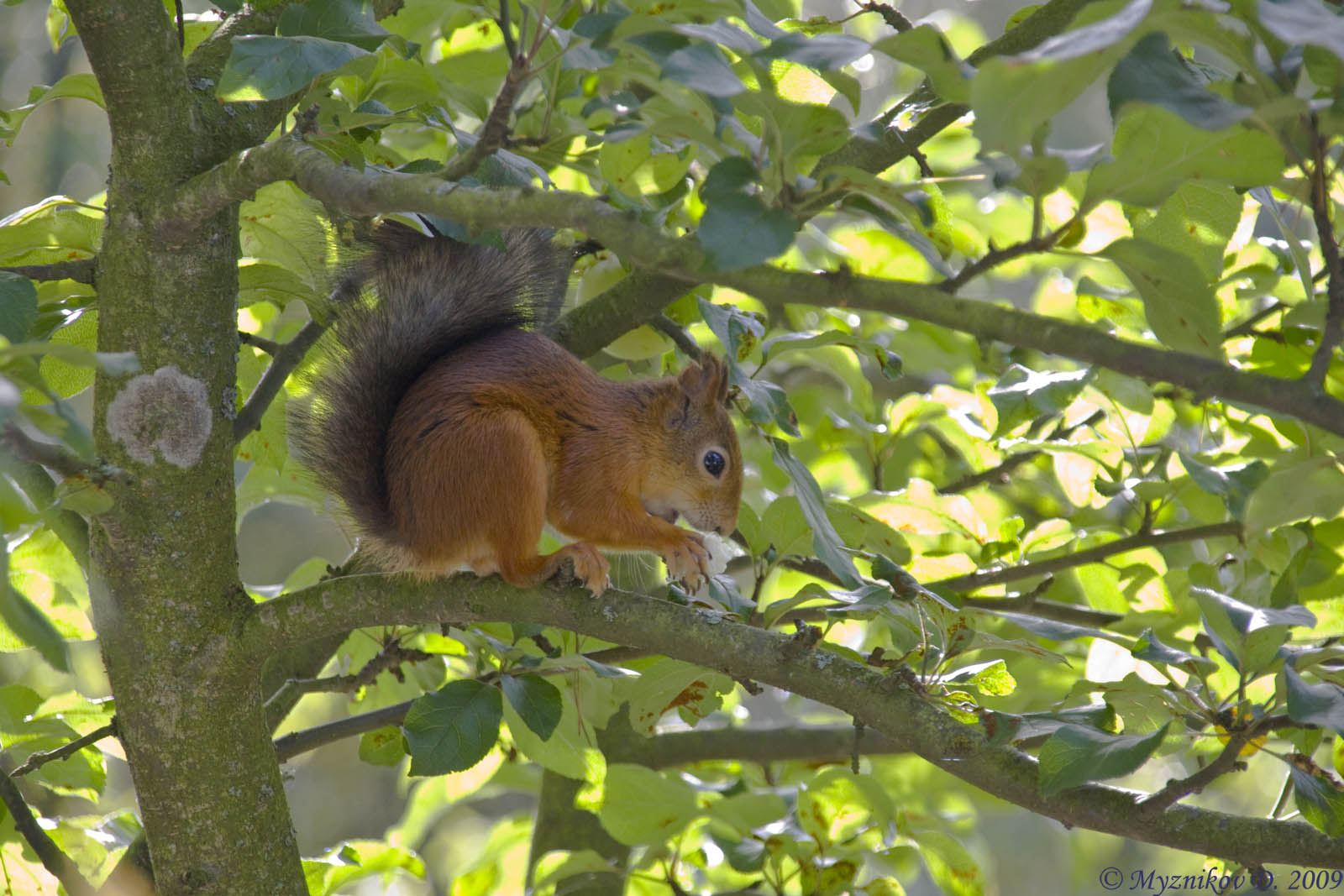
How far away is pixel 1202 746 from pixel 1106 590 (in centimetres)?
32

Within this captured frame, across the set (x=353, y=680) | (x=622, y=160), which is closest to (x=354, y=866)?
(x=353, y=680)

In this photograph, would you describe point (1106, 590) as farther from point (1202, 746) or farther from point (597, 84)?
point (597, 84)

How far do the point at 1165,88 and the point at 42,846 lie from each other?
1399 millimetres

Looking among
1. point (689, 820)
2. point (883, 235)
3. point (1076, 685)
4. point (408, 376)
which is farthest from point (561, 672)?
point (883, 235)

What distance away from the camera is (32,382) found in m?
0.87

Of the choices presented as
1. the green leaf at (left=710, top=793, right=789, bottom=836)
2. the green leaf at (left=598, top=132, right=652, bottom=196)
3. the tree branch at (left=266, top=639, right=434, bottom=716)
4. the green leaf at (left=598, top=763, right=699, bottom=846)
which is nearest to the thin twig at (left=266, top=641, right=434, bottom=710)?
the tree branch at (left=266, top=639, right=434, bottom=716)

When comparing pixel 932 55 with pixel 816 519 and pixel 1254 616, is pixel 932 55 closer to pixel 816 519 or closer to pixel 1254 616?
pixel 816 519

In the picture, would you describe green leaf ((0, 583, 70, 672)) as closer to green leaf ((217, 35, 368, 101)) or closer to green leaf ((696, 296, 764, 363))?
green leaf ((217, 35, 368, 101))

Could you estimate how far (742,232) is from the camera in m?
0.75

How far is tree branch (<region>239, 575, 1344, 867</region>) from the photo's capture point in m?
1.04

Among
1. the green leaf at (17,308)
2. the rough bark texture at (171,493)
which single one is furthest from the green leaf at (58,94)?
the green leaf at (17,308)

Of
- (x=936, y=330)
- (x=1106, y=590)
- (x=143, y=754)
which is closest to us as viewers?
(x=143, y=754)

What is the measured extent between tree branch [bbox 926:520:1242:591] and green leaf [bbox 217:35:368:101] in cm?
108

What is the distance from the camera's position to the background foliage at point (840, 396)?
0.79 m
